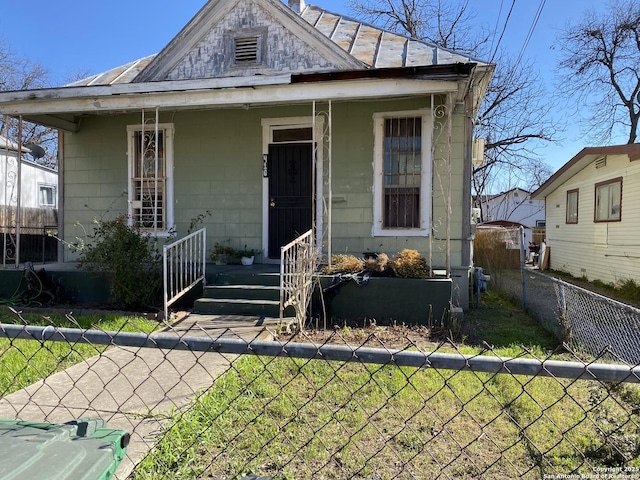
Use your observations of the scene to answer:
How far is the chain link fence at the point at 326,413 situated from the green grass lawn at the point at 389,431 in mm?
11

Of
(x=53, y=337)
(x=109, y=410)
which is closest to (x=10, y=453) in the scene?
(x=53, y=337)

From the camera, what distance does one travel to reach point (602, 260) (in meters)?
12.4

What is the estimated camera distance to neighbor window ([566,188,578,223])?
1471 centimetres

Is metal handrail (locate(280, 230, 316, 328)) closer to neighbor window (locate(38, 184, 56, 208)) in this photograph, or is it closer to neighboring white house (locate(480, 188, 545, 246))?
neighbor window (locate(38, 184, 56, 208))

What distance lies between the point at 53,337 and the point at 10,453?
0.59 meters

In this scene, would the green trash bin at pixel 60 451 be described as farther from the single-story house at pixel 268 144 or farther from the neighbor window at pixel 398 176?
the neighbor window at pixel 398 176

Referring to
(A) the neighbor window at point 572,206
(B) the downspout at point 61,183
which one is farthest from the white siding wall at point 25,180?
(A) the neighbor window at point 572,206

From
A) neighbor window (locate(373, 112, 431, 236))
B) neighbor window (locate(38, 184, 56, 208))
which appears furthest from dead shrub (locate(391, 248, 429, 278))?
neighbor window (locate(38, 184, 56, 208))

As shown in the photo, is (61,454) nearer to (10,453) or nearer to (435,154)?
(10,453)

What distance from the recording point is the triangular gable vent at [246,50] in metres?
8.09

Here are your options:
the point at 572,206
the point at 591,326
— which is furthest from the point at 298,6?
the point at 572,206

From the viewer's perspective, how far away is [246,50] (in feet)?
26.7

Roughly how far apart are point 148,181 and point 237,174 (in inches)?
70.4

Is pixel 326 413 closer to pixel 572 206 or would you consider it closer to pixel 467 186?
pixel 467 186
